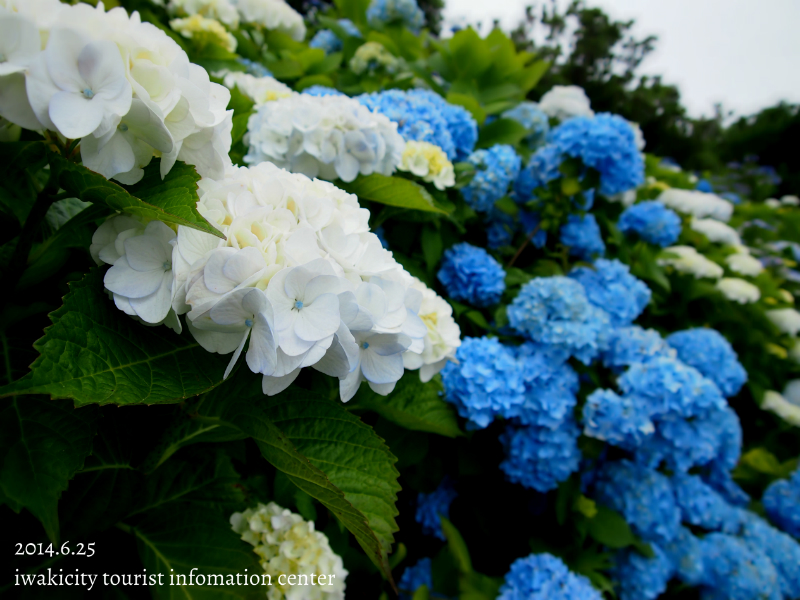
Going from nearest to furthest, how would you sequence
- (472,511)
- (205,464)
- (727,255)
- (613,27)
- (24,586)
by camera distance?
(24,586)
(205,464)
(472,511)
(727,255)
(613,27)

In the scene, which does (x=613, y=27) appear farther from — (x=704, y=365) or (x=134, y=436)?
(x=134, y=436)

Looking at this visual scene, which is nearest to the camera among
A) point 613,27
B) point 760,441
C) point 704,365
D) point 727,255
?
point 704,365

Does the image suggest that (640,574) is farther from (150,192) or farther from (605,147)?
(150,192)

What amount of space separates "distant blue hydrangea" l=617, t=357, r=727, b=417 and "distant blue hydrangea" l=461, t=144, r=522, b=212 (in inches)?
31.4

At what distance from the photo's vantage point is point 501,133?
214 centimetres

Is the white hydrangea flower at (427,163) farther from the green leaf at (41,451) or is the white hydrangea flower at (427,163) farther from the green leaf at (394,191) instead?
the green leaf at (41,451)

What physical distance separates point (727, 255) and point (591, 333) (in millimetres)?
2258

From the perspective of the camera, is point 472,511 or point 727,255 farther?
point 727,255

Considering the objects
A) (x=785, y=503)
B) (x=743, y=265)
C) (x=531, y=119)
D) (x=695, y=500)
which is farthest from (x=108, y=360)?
(x=743, y=265)

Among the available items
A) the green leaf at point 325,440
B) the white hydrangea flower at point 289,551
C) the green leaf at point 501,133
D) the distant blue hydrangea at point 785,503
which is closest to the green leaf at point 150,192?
the green leaf at point 325,440

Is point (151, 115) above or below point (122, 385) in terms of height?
above

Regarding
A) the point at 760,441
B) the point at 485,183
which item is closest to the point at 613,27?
the point at 760,441

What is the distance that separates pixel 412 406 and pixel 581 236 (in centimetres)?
140

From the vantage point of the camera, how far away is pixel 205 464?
960 millimetres
